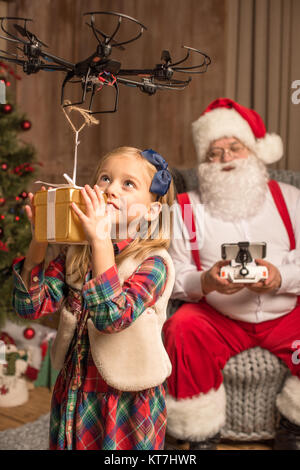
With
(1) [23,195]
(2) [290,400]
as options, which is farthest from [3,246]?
(2) [290,400]

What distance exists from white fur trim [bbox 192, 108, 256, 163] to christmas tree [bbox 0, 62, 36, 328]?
0.70m

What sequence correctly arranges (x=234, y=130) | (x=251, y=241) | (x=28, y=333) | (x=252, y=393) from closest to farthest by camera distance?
(x=252, y=393) → (x=251, y=241) → (x=234, y=130) → (x=28, y=333)

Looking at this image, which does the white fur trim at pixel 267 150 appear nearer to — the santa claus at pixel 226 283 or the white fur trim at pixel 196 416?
the santa claus at pixel 226 283

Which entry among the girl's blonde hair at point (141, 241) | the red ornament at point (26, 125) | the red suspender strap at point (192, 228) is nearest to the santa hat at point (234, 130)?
the red suspender strap at point (192, 228)

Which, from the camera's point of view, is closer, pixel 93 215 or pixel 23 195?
pixel 93 215

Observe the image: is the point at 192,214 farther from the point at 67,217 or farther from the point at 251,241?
the point at 67,217

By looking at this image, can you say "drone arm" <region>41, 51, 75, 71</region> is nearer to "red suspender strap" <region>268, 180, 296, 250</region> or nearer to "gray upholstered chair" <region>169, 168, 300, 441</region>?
"gray upholstered chair" <region>169, 168, 300, 441</region>

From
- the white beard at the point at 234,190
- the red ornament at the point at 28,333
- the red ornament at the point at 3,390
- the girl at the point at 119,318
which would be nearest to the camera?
the girl at the point at 119,318

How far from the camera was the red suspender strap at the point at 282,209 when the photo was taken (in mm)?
1678

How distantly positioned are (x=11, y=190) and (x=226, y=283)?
1037 millimetres

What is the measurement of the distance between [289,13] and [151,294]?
71.7 inches

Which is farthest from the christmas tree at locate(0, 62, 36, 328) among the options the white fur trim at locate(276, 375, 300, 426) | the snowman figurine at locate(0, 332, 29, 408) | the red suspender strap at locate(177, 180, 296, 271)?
the white fur trim at locate(276, 375, 300, 426)

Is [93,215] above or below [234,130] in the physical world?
below

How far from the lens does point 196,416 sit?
1.41 m
